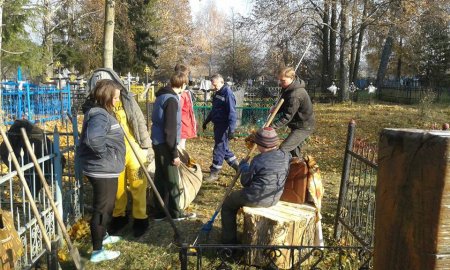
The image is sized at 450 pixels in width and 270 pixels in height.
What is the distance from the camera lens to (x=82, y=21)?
31.6 m

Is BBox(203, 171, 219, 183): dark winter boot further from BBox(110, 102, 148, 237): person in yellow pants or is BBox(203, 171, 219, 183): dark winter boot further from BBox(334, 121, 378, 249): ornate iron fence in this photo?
BBox(334, 121, 378, 249): ornate iron fence

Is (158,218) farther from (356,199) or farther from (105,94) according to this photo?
(356,199)

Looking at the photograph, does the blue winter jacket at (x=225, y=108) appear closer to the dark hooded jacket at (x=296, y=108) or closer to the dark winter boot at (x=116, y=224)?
the dark hooded jacket at (x=296, y=108)

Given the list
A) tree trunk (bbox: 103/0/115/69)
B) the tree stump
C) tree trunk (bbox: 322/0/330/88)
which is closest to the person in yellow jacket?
the tree stump

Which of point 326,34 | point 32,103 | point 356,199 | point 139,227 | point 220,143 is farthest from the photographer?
point 326,34

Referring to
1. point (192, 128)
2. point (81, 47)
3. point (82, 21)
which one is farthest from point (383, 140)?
point (81, 47)

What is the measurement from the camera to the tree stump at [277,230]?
3.54m

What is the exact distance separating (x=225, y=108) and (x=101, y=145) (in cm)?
304

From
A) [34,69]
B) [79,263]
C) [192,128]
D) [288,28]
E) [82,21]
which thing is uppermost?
[82,21]

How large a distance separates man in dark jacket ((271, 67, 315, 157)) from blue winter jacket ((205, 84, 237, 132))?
141 centimetres

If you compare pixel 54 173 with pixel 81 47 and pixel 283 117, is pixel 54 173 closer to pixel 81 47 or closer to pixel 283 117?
pixel 283 117

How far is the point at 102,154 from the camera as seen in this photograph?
371 cm

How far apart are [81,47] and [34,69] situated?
15835mm

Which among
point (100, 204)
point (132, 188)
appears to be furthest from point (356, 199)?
point (100, 204)
